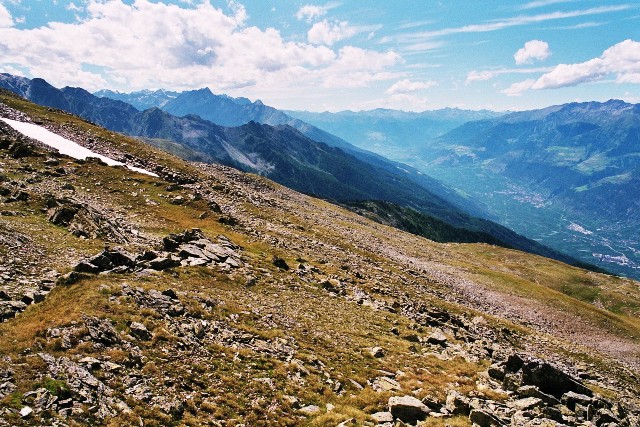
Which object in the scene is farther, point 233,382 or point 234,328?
point 234,328

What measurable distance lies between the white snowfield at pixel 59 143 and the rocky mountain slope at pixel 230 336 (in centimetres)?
1273

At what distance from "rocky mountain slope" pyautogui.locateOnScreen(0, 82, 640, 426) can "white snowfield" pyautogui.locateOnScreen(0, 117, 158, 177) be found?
41.8ft

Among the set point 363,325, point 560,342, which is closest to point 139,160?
point 363,325

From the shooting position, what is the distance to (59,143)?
7988cm

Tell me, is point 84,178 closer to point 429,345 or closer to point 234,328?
point 234,328

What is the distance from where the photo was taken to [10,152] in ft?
204

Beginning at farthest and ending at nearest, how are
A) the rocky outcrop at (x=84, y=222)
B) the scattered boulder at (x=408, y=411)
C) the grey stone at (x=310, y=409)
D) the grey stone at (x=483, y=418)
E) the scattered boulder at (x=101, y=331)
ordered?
the rocky outcrop at (x=84, y=222)
the scattered boulder at (x=408, y=411)
the grey stone at (x=483, y=418)
the grey stone at (x=310, y=409)
the scattered boulder at (x=101, y=331)

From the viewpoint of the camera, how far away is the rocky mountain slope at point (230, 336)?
1659 centimetres

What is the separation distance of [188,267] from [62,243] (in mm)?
10473

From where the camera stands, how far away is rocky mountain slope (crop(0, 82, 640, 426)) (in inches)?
653

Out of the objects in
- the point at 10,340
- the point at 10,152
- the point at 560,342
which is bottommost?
the point at 560,342

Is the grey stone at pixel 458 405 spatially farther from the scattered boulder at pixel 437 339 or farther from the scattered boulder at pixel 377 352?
the scattered boulder at pixel 437 339

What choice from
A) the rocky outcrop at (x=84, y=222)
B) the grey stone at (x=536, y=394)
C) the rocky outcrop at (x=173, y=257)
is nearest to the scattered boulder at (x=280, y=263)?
the rocky outcrop at (x=173, y=257)

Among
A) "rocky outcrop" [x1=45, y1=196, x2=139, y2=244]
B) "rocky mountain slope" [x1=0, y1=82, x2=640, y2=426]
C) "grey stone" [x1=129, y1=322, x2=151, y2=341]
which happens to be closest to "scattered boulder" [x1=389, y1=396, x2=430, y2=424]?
"rocky mountain slope" [x1=0, y1=82, x2=640, y2=426]
